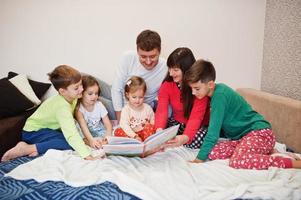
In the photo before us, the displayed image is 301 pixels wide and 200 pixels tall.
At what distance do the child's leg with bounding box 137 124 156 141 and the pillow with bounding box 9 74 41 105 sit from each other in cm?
103

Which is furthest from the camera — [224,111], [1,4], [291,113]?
[1,4]

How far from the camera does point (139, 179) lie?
1365 mm

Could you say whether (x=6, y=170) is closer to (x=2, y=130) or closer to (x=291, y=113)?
(x=2, y=130)

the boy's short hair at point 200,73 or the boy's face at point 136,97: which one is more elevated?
the boy's short hair at point 200,73

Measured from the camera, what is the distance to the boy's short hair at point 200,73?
161cm

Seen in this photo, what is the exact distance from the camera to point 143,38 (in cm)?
182

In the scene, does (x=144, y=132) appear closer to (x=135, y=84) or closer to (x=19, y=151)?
(x=135, y=84)

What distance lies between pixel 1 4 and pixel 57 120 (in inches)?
55.1

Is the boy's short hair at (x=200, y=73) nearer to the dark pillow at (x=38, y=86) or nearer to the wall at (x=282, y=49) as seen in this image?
the wall at (x=282, y=49)

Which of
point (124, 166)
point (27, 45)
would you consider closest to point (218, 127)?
point (124, 166)

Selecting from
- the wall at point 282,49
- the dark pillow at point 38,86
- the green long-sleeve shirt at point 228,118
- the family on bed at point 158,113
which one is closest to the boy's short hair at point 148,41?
the family on bed at point 158,113

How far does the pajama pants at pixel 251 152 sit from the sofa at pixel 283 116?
0.28 metres

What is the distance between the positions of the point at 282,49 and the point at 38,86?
208 centimetres

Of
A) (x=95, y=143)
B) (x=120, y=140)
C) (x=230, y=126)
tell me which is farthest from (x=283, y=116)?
(x=95, y=143)
